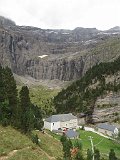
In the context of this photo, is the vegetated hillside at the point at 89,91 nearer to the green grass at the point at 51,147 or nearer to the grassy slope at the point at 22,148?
the green grass at the point at 51,147

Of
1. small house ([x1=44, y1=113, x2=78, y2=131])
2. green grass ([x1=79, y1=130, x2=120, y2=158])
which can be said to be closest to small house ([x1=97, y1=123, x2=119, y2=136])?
green grass ([x1=79, y1=130, x2=120, y2=158])

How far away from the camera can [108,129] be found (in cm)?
14200

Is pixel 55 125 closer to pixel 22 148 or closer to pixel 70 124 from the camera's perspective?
pixel 70 124

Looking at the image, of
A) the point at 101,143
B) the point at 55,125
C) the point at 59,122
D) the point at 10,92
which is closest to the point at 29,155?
the point at 10,92

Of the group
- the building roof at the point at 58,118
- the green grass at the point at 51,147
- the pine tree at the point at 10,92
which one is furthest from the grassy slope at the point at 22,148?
the building roof at the point at 58,118

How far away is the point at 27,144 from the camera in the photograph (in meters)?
67.6

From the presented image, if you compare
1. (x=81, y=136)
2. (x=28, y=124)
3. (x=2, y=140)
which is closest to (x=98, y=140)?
(x=81, y=136)

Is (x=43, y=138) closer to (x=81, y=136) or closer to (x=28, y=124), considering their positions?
(x=28, y=124)

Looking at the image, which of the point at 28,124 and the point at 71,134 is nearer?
the point at 28,124

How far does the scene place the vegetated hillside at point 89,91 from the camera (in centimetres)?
16938

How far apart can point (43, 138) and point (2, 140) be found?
18770 mm

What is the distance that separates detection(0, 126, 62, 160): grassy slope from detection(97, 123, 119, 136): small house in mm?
62915

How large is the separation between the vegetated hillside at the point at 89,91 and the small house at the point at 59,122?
15410 mm

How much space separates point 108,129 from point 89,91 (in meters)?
36.4
